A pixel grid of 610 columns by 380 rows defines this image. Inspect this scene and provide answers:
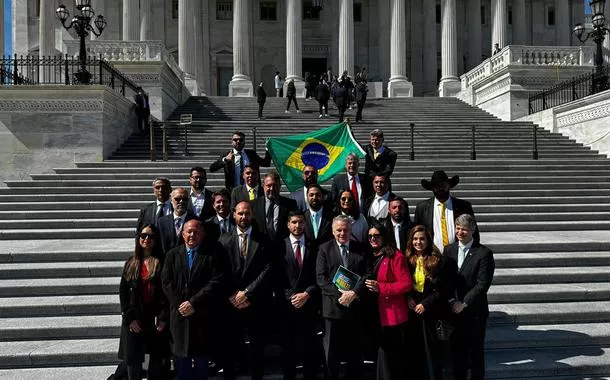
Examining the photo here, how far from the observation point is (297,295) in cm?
564

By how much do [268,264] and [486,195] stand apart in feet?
31.5

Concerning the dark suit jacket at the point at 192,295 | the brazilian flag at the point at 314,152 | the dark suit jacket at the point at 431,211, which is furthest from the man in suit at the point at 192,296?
the brazilian flag at the point at 314,152

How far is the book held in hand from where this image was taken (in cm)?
539

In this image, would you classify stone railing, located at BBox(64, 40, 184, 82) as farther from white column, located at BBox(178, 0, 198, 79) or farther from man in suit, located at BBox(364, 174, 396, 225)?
man in suit, located at BBox(364, 174, 396, 225)

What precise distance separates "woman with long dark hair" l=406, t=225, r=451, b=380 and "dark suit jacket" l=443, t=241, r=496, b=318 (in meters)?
0.22

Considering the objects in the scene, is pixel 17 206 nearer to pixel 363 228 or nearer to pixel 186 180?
pixel 186 180

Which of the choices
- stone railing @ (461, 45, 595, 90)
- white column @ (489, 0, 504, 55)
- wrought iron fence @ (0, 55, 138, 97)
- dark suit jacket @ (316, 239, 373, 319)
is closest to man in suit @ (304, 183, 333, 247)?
dark suit jacket @ (316, 239, 373, 319)

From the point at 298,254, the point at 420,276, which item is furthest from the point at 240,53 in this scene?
the point at 420,276

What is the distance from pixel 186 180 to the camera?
47.5ft

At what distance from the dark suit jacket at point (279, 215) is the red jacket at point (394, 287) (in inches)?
56.1

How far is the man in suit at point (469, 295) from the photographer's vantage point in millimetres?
5504

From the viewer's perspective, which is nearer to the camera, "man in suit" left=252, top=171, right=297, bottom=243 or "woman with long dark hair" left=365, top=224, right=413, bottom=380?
"woman with long dark hair" left=365, top=224, right=413, bottom=380

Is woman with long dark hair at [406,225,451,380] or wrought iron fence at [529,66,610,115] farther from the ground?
wrought iron fence at [529,66,610,115]

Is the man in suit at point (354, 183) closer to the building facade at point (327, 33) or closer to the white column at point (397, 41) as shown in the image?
the white column at point (397, 41)
